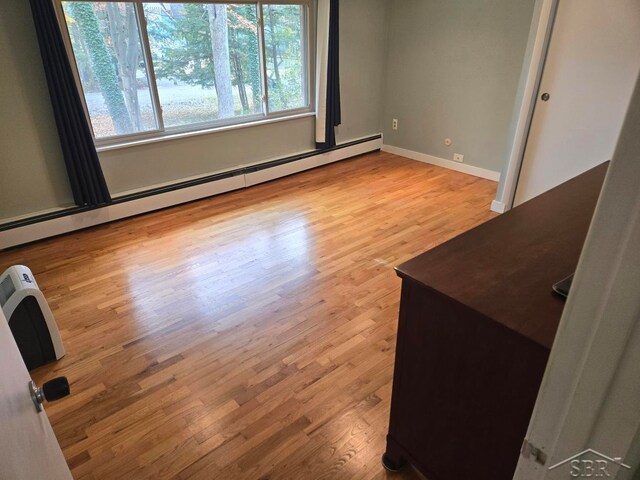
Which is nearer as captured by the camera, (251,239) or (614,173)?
(614,173)

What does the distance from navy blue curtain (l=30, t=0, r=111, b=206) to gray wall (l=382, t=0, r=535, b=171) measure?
140 inches

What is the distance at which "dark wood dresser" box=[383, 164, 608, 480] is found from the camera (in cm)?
110

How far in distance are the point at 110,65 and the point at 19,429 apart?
3448mm

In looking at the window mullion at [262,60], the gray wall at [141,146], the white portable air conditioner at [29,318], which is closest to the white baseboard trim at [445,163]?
the gray wall at [141,146]

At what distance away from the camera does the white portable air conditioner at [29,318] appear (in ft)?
6.67

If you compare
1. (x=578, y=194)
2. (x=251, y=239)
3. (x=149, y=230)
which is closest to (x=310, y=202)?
(x=251, y=239)

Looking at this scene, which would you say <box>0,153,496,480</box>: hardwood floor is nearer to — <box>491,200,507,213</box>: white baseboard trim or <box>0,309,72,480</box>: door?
<box>491,200,507,213</box>: white baseboard trim

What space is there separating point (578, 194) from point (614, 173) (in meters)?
1.60

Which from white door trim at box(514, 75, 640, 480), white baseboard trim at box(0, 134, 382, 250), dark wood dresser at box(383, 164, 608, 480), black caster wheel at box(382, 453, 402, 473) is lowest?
black caster wheel at box(382, 453, 402, 473)

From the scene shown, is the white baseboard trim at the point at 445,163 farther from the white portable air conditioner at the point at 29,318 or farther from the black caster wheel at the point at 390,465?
the white portable air conditioner at the point at 29,318

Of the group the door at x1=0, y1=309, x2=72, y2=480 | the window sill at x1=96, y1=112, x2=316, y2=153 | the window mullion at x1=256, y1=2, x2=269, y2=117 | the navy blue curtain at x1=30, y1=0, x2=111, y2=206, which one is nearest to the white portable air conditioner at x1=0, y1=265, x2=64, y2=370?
the door at x1=0, y1=309, x2=72, y2=480

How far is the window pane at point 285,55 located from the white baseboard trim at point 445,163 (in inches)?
55.5

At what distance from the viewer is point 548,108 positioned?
3.27 m

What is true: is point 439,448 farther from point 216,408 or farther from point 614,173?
point 614,173
